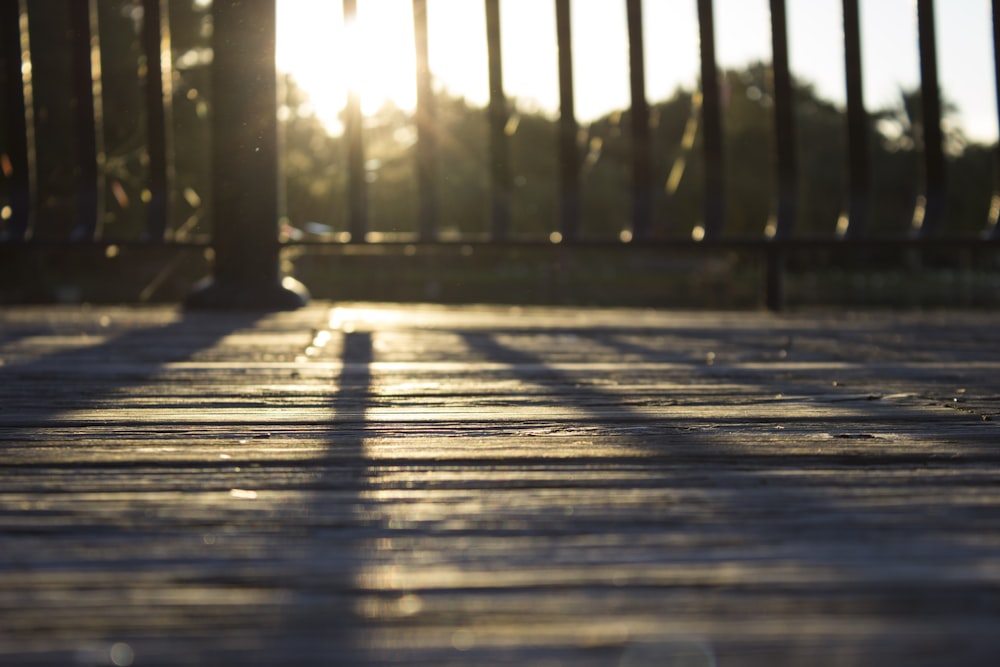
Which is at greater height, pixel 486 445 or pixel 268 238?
pixel 268 238

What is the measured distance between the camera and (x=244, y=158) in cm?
340

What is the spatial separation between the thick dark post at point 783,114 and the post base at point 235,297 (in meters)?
1.52

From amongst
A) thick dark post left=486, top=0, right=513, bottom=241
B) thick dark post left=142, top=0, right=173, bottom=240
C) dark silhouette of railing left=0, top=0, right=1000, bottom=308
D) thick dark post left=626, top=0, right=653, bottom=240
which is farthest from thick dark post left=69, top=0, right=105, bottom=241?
thick dark post left=626, top=0, right=653, bottom=240

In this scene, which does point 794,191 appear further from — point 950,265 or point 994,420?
point 950,265

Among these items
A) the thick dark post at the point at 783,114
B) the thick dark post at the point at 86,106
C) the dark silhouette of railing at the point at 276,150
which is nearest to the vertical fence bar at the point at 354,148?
the dark silhouette of railing at the point at 276,150

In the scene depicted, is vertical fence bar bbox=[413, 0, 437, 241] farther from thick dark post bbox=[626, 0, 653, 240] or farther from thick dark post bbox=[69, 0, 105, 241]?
thick dark post bbox=[69, 0, 105, 241]

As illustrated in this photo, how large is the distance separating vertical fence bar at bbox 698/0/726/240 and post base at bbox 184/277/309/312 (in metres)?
1.30

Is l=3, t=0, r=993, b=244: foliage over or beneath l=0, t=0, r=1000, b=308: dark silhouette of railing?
over

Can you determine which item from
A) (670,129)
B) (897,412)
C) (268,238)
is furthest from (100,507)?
(670,129)

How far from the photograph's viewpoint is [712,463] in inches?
45.3

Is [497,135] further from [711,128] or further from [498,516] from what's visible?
[498,516]

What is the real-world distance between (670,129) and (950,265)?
13.5 metres

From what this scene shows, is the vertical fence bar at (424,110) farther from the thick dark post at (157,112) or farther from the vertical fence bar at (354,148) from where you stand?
the thick dark post at (157,112)

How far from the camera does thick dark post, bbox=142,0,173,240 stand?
342 cm
